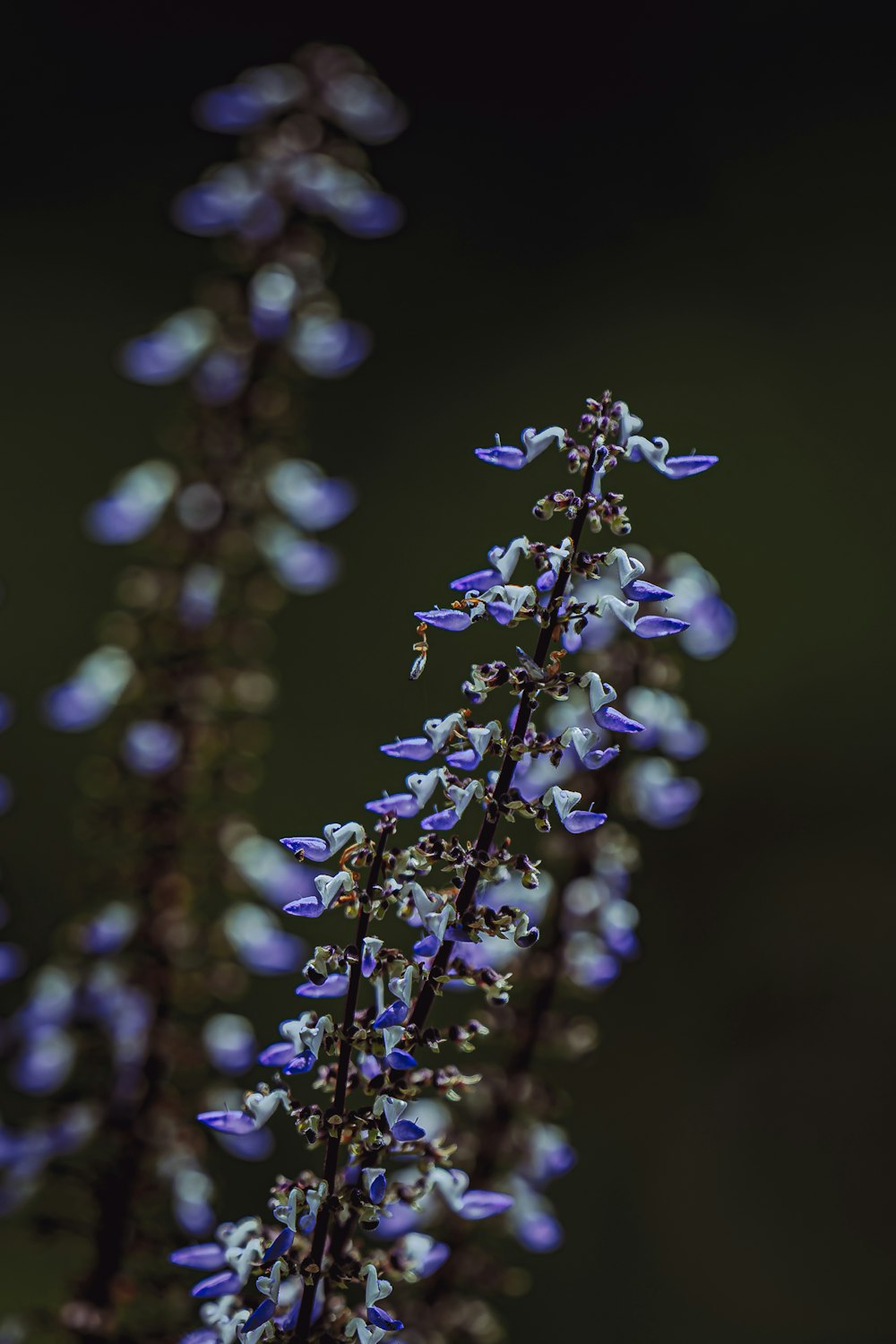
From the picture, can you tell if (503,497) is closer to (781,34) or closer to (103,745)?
(781,34)

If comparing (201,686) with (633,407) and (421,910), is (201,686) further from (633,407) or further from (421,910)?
(633,407)

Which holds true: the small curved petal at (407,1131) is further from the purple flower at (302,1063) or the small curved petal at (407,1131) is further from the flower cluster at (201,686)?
the flower cluster at (201,686)

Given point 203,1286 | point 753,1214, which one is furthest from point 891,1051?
point 203,1286

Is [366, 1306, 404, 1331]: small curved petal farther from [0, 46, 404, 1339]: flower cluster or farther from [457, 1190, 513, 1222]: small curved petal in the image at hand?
[0, 46, 404, 1339]: flower cluster

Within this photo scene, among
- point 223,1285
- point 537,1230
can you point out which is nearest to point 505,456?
point 223,1285

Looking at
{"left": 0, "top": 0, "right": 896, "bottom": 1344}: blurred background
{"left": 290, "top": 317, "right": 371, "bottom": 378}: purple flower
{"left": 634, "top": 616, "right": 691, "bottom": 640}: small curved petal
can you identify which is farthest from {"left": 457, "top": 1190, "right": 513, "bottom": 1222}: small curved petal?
{"left": 0, "top": 0, "right": 896, "bottom": 1344}: blurred background

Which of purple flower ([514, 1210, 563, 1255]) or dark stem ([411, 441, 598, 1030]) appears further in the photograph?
purple flower ([514, 1210, 563, 1255])
